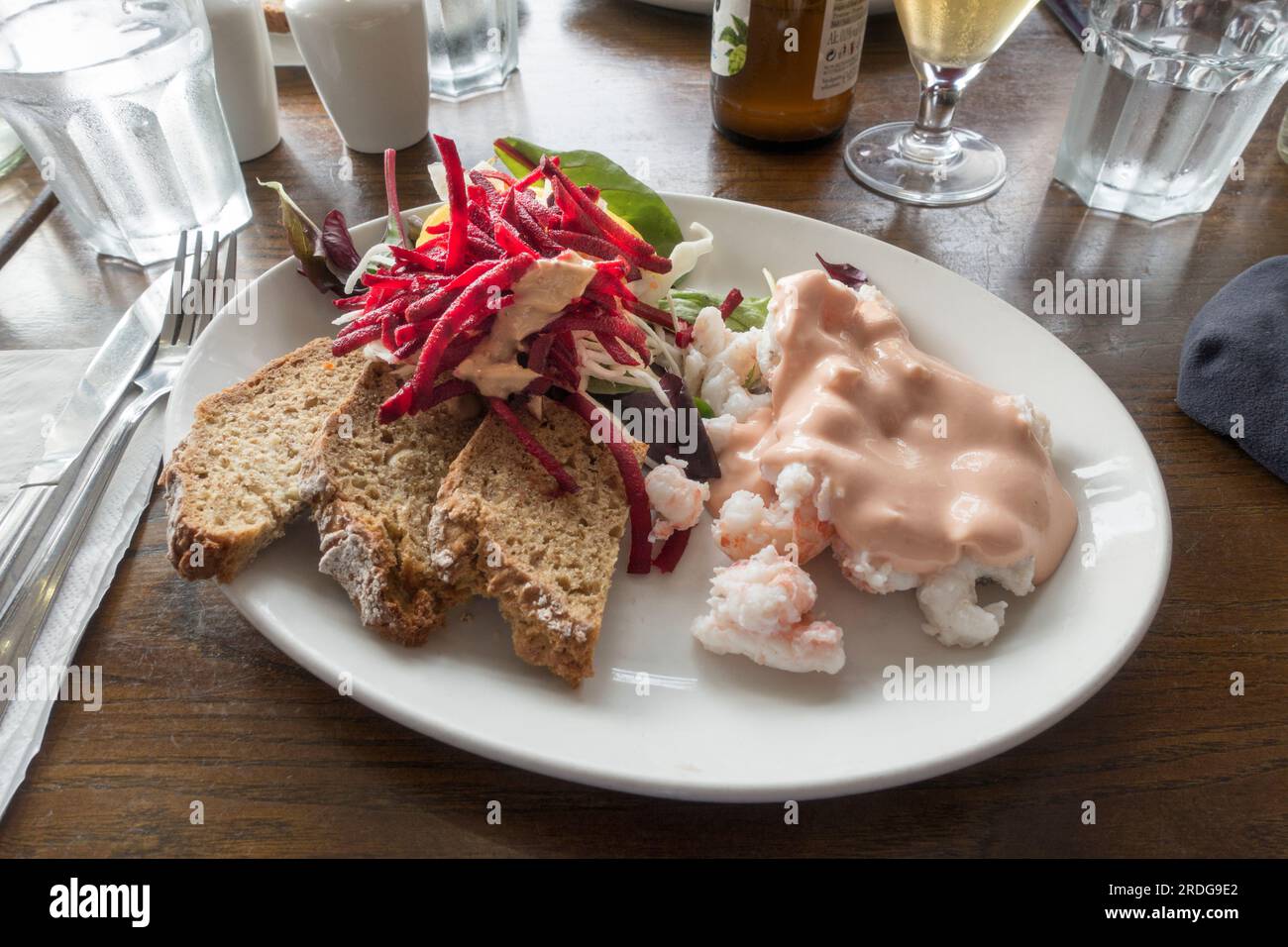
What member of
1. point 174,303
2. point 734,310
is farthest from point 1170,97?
point 174,303

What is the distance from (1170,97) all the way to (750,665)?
203 centimetres

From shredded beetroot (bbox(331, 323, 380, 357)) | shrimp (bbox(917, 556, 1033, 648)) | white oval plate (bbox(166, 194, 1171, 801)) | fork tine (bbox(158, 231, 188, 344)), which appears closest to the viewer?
white oval plate (bbox(166, 194, 1171, 801))

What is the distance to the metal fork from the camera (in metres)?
1.40

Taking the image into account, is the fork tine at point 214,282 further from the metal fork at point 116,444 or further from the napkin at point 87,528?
the napkin at point 87,528

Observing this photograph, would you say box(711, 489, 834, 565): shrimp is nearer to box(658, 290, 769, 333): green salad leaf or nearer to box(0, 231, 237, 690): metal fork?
box(658, 290, 769, 333): green salad leaf

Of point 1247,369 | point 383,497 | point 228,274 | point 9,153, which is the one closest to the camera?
point 383,497

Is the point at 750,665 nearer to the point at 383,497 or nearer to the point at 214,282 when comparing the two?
the point at 383,497

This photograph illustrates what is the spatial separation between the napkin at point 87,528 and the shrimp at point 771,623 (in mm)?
994

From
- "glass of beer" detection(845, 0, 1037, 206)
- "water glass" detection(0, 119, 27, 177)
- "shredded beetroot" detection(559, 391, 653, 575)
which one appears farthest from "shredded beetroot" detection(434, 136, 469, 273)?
"water glass" detection(0, 119, 27, 177)

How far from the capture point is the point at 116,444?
1682 mm

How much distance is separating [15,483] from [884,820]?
5.38 feet

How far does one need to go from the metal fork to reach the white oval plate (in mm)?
175
